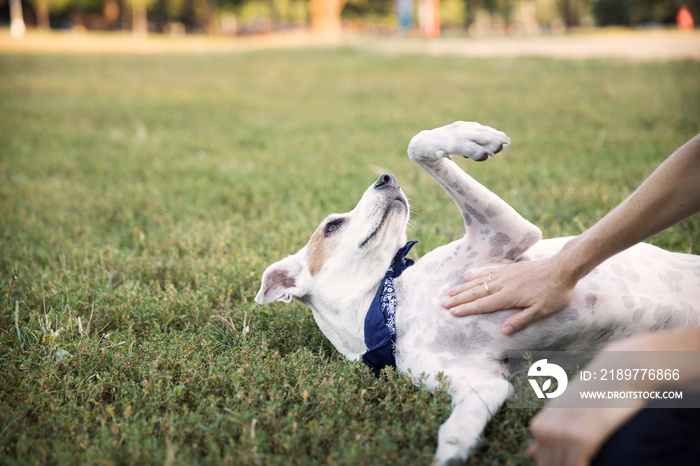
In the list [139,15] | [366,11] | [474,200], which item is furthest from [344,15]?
[474,200]

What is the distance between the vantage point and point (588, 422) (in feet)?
5.49

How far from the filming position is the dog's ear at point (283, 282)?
3.15 meters

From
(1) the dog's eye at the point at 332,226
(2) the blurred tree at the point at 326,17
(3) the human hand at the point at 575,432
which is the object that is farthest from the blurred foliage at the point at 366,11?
(3) the human hand at the point at 575,432

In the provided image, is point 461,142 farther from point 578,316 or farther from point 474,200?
point 578,316

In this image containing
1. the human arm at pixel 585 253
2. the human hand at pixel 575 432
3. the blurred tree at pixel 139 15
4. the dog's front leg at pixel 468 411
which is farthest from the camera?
the blurred tree at pixel 139 15

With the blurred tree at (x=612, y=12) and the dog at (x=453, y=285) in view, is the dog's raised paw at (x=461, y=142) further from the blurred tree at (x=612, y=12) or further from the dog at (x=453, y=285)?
the blurred tree at (x=612, y=12)

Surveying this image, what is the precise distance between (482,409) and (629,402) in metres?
0.70

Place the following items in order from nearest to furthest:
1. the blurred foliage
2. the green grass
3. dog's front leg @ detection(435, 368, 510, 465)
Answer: dog's front leg @ detection(435, 368, 510, 465) < the green grass < the blurred foliage

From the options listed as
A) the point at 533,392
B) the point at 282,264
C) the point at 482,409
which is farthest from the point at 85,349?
the point at 533,392

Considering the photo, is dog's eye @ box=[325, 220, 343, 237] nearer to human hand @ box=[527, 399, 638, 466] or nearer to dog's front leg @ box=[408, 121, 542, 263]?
dog's front leg @ box=[408, 121, 542, 263]

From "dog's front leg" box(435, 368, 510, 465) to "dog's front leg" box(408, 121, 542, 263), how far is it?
2.22ft

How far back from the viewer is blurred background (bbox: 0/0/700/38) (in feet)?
149

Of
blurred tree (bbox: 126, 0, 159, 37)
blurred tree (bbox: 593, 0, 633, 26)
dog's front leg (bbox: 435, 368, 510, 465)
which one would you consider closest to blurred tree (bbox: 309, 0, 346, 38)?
blurred tree (bbox: 126, 0, 159, 37)

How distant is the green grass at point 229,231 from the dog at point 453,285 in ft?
0.52
